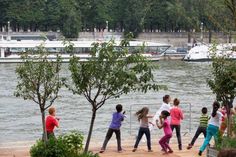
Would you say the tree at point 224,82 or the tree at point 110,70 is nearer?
the tree at point 110,70

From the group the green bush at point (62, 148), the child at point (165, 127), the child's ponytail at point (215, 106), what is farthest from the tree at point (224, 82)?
the green bush at point (62, 148)

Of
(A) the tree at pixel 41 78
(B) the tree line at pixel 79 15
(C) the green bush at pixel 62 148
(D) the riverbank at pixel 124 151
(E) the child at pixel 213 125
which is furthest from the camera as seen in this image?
(B) the tree line at pixel 79 15

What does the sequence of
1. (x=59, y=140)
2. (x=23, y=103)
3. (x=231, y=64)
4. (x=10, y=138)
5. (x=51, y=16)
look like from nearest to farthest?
(x=59, y=140)
(x=231, y=64)
(x=10, y=138)
(x=23, y=103)
(x=51, y=16)

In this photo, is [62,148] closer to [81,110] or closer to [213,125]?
[213,125]

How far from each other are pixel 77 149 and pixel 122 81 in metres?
1.80

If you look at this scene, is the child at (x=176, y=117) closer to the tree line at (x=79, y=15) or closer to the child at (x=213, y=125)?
the child at (x=213, y=125)

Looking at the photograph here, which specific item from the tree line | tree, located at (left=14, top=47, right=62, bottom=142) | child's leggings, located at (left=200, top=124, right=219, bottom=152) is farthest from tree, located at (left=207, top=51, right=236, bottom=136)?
the tree line

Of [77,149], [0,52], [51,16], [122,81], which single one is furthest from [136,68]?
[51,16]

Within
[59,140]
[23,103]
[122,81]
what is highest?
[122,81]

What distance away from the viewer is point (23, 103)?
3994 centimetres

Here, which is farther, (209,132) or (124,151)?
(124,151)

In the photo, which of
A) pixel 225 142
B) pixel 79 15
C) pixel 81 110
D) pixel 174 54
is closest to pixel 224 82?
pixel 225 142

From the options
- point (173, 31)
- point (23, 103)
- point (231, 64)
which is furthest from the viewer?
point (173, 31)

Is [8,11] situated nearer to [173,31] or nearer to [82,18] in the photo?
[82,18]
